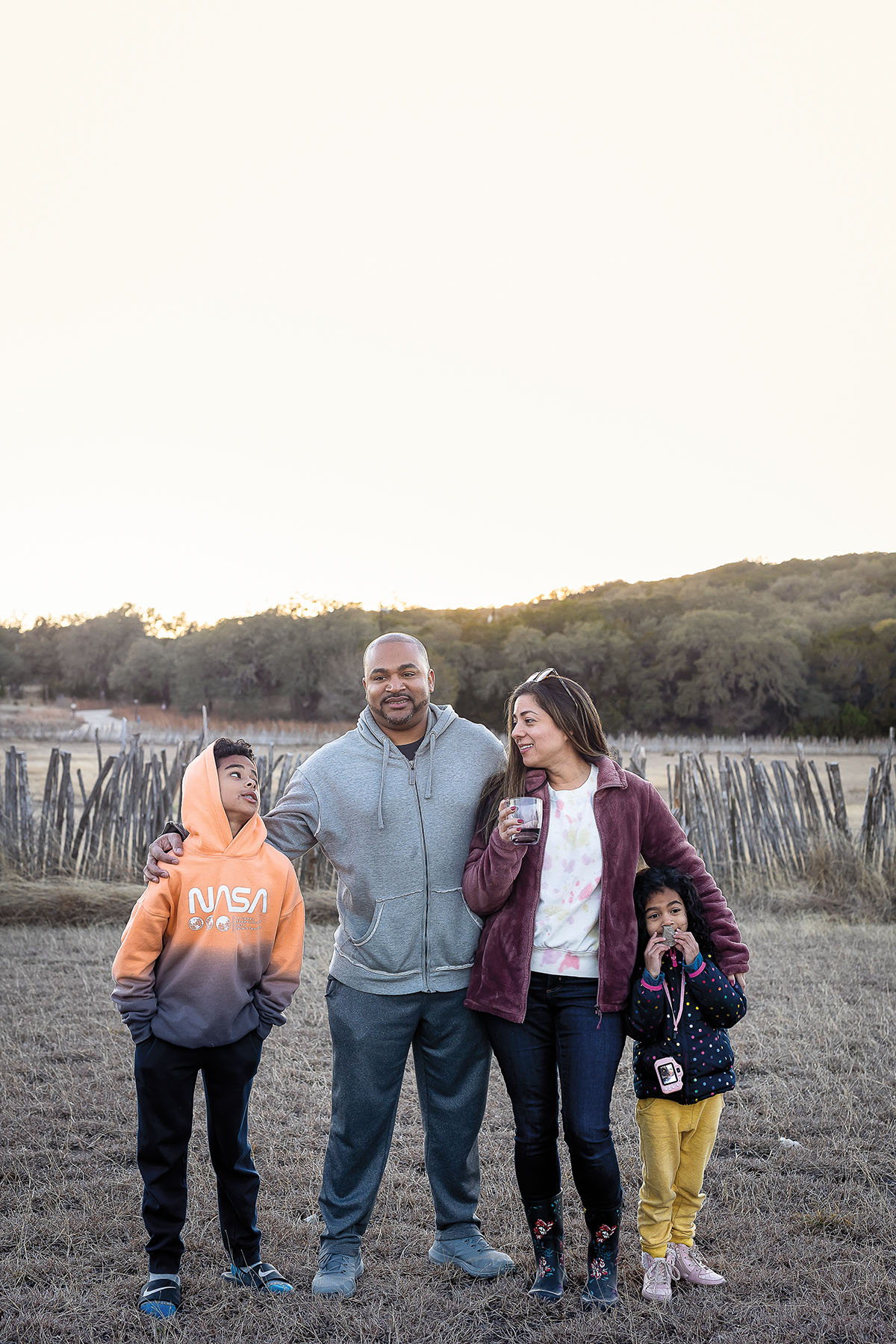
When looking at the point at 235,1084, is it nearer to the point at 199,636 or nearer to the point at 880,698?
the point at 880,698

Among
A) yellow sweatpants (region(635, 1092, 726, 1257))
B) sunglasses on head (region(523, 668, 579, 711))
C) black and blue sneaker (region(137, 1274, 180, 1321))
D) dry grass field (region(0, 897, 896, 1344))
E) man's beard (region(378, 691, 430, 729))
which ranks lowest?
dry grass field (region(0, 897, 896, 1344))

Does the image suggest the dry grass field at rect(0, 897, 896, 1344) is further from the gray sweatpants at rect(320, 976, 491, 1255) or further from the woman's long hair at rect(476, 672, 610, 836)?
the woman's long hair at rect(476, 672, 610, 836)

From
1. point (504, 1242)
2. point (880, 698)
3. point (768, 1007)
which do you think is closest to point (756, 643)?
point (880, 698)

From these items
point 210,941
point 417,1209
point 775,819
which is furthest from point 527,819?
point 775,819

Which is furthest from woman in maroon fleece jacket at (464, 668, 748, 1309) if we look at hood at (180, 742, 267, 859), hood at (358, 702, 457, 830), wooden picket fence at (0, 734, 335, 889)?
wooden picket fence at (0, 734, 335, 889)

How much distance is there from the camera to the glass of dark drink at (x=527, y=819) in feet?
7.44

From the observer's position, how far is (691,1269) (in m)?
2.57

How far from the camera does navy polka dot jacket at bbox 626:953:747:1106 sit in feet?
8.04

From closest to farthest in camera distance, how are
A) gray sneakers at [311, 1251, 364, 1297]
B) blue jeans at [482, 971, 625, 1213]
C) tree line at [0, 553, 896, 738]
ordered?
blue jeans at [482, 971, 625, 1213]
gray sneakers at [311, 1251, 364, 1297]
tree line at [0, 553, 896, 738]

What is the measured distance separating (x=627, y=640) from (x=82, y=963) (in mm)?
31424

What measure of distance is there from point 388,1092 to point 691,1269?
0.94 m

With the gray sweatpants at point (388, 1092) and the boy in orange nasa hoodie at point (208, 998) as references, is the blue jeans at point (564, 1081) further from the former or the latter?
the boy in orange nasa hoodie at point (208, 998)

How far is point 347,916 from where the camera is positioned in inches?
103

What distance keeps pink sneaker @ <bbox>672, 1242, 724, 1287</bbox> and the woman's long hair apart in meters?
1.25
